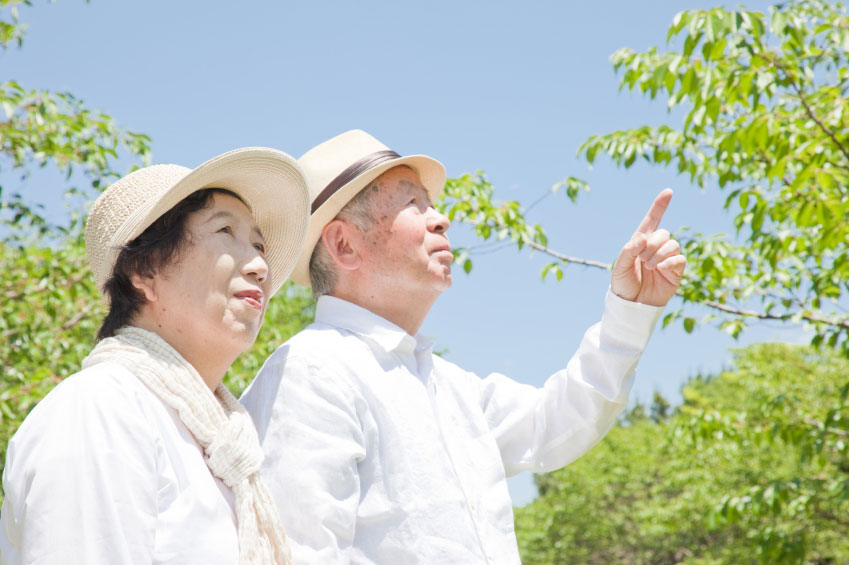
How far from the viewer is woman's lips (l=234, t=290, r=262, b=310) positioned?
201 cm

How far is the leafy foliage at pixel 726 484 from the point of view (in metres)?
6.86

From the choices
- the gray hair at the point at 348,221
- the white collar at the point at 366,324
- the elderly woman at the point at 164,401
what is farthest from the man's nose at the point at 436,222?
the elderly woman at the point at 164,401

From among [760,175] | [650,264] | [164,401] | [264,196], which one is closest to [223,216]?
[264,196]

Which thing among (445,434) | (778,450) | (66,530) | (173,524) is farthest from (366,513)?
(778,450)

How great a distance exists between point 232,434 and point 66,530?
45 centimetres

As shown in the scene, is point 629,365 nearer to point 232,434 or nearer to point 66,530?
point 232,434

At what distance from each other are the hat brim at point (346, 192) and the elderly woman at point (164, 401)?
270 millimetres

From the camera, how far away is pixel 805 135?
5.40m

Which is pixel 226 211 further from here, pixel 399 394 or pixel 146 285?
Result: pixel 399 394

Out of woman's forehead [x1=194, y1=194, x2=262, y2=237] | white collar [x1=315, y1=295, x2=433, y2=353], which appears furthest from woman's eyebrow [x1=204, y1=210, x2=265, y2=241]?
white collar [x1=315, y1=295, x2=433, y2=353]

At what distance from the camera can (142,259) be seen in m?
1.97

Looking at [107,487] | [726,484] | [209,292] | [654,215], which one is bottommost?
[107,487]

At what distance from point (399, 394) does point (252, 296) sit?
53 centimetres

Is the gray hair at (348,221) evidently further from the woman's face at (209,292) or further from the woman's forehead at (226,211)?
the woman's face at (209,292)
